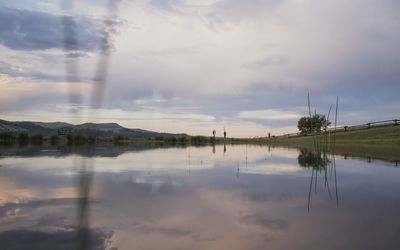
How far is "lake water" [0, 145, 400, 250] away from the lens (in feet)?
35.5

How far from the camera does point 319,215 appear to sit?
1456 cm

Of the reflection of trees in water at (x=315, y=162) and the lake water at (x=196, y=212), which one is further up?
the reflection of trees in water at (x=315, y=162)

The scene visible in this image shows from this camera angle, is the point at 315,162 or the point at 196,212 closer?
the point at 196,212

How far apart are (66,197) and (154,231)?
7.10 metres

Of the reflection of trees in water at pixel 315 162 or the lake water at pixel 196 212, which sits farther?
the reflection of trees in water at pixel 315 162

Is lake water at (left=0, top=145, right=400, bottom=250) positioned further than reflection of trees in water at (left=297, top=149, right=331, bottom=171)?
No

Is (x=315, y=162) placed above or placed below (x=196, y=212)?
above

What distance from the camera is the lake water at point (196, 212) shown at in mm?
10812

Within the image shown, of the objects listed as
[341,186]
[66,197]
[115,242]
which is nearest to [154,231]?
[115,242]

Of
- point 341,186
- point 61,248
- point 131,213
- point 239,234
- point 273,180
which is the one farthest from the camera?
point 273,180

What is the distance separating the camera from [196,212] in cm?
1489

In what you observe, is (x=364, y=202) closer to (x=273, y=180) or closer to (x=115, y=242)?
(x=273, y=180)

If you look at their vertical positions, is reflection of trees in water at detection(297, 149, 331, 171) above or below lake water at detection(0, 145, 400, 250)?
above

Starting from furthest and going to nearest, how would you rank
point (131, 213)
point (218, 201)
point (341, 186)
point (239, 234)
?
1. point (341, 186)
2. point (218, 201)
3. point (131, 213)
4. point (239, 234)
